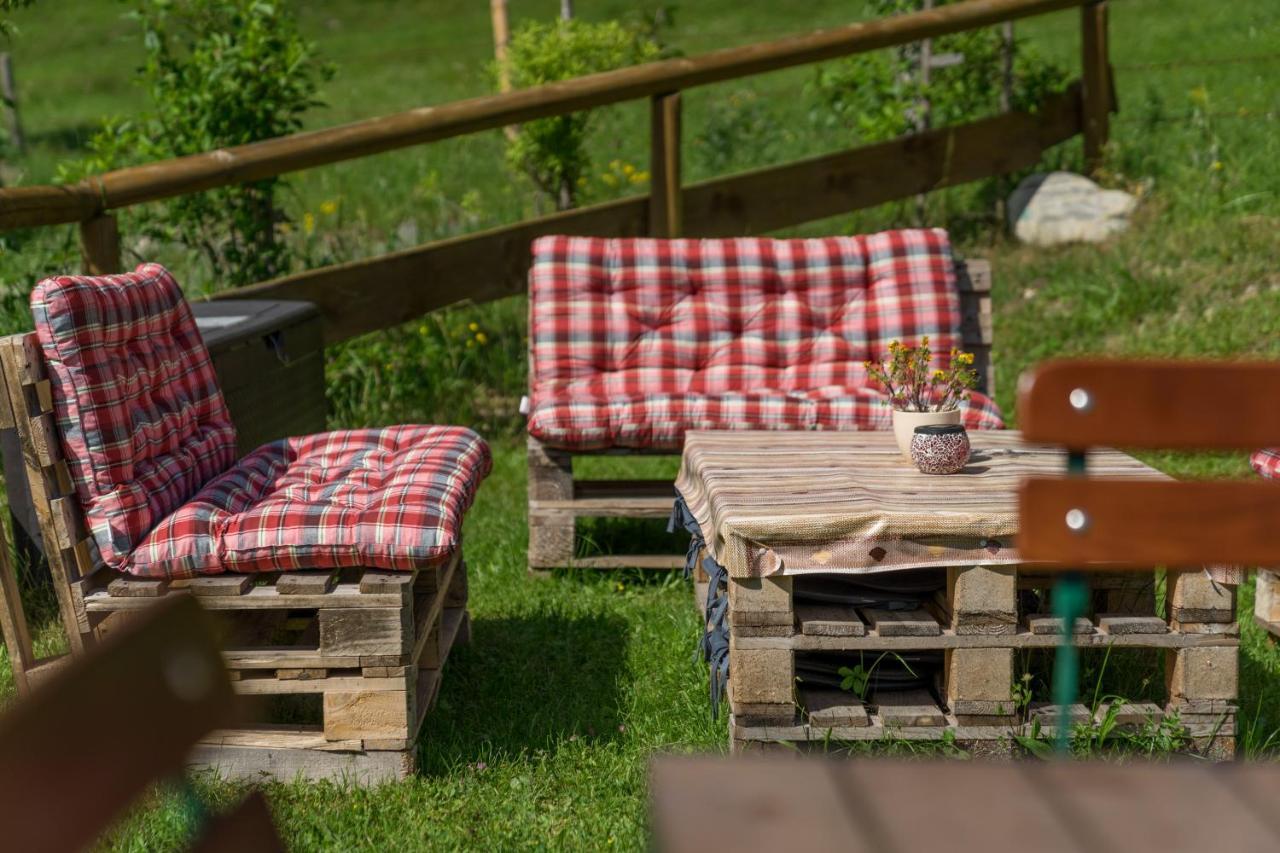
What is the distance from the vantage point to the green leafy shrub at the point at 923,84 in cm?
744

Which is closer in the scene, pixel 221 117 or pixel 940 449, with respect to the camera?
pixel 940 449

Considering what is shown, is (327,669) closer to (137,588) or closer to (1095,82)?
(137,588)

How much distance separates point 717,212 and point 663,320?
1425 millimetres

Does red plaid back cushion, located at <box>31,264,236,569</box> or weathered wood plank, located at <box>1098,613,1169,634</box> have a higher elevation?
red plaid back cushion, located at <box>31,264,236,569</box>

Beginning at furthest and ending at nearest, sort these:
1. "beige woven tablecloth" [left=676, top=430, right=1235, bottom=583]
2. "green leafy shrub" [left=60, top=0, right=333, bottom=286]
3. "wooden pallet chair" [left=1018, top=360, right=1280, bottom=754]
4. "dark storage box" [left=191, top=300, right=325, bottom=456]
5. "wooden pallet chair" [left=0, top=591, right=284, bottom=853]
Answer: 1. "green leafy shrub" [left=60, top=0, right=333, bottom=286]
2. "dark storage box" [left=191, top=300, right=325, bottom=456]
3. "beige woven tablecloth" [left=676, top=430, right=1235, bottom=583]
4. "wooden pallet chair" [left=1018, top=360, right=1280, bottom=754]
5. "wooden pallet chair" [left=0, top=591, right=284, bottom=853]

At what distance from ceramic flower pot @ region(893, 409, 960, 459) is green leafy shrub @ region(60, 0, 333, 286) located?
10.3ft

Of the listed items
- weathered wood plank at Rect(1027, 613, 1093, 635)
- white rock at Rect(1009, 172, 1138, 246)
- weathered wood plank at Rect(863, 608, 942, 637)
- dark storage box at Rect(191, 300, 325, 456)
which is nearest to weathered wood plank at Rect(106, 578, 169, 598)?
dark storage box at Rect(191, 300, 325, 456)

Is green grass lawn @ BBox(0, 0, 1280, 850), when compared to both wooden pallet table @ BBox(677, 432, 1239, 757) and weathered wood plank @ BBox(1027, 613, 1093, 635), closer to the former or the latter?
wooden pallet table @ BBox(677, 432, 1239, 757)

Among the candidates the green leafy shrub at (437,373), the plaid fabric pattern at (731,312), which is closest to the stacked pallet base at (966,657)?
the plaid fabric pattern at (731,312)

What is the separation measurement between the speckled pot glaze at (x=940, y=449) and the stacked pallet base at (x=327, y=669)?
4.00 feet

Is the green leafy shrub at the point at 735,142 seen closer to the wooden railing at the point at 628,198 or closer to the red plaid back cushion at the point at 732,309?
the wooden railing at the point at 628,198

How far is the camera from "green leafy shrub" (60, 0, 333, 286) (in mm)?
5633

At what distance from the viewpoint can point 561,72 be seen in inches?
280

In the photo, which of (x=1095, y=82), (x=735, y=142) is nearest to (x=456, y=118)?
(x=1095, y=82)
